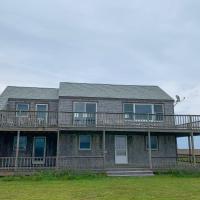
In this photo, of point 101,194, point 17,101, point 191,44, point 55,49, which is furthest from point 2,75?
point 101,194

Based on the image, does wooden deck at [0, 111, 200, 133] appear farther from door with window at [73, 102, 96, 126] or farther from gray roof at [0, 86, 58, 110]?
gray roof at [0, 86, 58, 110]

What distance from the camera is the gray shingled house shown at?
1969 cm

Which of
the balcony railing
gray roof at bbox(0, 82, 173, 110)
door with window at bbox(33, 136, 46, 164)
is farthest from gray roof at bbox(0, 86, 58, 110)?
door with window at bbox(33, 136, 46, 164)

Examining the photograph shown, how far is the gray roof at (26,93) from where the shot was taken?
21.8 m

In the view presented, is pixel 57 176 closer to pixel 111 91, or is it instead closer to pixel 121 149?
pixel 121 149

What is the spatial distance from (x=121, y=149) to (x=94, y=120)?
3.13m

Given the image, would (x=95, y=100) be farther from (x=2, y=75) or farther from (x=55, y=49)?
(x=2, y=75)

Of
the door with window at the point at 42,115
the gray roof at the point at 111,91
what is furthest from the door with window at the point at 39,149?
the gray roof at the point at 111,91

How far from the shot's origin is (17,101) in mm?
21703

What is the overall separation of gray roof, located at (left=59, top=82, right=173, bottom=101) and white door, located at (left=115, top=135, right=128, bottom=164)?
3.42 metres

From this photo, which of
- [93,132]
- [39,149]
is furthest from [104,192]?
[39,149]

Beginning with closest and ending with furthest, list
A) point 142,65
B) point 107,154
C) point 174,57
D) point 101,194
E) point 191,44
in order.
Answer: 1. point 101,194
2. point 107,154
3. point 191,44
4. point 174,57
5. point 142,65

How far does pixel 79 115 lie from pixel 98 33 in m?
6.72

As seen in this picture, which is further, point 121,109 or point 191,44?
point 191,44
